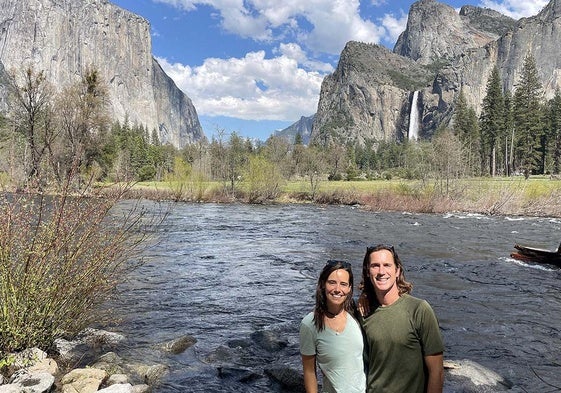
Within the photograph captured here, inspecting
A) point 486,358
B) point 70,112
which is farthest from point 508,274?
point 70,112

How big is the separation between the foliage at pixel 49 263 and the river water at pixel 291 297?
153cm

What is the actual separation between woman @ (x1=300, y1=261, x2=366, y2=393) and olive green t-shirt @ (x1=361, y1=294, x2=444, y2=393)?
12 centimetres

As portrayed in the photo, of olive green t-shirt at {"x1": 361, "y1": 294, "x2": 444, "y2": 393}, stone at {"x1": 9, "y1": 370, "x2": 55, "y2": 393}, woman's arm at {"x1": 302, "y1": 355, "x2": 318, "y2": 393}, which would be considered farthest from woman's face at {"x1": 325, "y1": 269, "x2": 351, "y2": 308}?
stone at {"x1": 9, "y1": 370, "x2": 55, "y2": 393}

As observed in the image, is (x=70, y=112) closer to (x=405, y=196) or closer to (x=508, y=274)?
(x=405, y=196)

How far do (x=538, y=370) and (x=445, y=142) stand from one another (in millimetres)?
41726

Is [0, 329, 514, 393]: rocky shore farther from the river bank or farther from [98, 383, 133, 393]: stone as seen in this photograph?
the river bank

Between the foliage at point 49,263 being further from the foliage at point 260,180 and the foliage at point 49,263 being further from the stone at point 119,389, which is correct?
the foliage at point 260,180

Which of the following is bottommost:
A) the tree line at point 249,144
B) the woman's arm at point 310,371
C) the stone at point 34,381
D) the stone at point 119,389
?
the stone at point 119,389

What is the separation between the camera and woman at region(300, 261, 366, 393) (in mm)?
3244

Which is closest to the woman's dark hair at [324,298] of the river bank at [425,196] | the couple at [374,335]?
the couple at [374,335]

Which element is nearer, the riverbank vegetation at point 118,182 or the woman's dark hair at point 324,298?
the woman's dark hair at point 324,298

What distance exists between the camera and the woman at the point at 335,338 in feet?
10.6

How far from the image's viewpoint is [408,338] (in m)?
3.05

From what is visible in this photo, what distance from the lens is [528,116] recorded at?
74.8m
